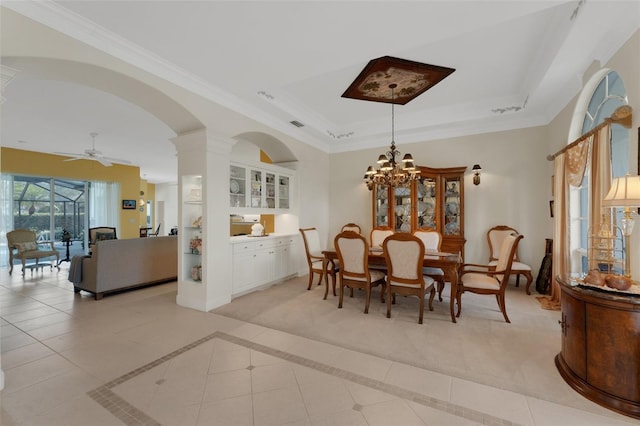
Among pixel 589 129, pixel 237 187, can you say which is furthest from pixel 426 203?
pixel 237 187

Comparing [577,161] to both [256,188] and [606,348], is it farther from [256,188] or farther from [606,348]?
[256,188]

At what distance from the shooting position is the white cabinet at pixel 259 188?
4.36 m

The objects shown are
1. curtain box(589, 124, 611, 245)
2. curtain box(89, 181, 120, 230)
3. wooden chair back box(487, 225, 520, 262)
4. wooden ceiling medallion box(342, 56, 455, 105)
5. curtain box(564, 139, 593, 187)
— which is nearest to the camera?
curtain box(589, 124, 611, 245)

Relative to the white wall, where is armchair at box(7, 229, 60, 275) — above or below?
below

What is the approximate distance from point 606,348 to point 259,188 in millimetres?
4368

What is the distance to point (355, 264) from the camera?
3.65m

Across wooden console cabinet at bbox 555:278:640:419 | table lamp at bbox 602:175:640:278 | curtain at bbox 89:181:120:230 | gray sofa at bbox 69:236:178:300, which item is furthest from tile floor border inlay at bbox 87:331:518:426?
curtain at bbox 89:181:120:230

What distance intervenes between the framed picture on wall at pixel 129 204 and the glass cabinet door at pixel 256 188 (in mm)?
6558

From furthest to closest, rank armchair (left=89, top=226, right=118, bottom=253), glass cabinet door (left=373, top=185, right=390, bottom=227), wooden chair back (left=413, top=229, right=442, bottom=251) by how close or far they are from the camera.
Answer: armchair (left=89, top=226, right=118, bottom=253)
glass cabinet door (left=373, top=185, right=390, bottom=227)
wooden chair back (left=413, top=229, right=442, bottom=251)

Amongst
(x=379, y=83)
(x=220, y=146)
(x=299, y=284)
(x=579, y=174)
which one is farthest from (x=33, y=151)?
(x=579, y=174)

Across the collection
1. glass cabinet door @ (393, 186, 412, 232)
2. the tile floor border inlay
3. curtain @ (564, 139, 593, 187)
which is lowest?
the tile floor border inlay

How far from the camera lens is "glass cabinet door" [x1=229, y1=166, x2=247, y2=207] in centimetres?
430

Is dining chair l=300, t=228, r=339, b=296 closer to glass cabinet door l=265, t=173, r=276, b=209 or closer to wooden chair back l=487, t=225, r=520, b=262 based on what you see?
glass cabinet door l=265, t=173, r=276, b=209

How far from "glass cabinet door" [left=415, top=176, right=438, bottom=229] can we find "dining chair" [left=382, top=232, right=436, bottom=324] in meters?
2.09
